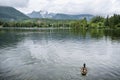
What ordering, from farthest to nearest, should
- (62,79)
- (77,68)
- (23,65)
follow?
1. (23,65)
2. (77,68)
3. (62,79)

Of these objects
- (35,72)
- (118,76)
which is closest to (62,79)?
(35,72)

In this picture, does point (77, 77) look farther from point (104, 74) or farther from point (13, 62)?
point (13, 62)

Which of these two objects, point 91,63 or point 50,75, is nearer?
point 50,75

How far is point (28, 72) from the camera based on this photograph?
40.7 meters

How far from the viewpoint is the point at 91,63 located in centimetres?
4916

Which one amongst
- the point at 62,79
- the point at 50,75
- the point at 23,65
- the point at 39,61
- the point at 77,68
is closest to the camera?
the point at 62,79

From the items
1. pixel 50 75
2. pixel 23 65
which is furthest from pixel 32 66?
pixel 50 75

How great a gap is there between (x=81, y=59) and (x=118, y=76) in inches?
697

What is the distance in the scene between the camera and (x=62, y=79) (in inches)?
1403

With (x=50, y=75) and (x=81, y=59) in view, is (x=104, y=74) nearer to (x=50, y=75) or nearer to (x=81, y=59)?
(x=50, y=75)

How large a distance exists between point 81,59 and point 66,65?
29.1ft

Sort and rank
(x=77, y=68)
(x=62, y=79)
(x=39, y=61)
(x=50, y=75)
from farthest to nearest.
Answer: (x=39, y=61), (x=77, y=68), (x=50, y=75), (x=62, y=79)

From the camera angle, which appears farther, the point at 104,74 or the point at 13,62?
the point at 13,62

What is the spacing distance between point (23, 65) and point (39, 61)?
561 centimetres
